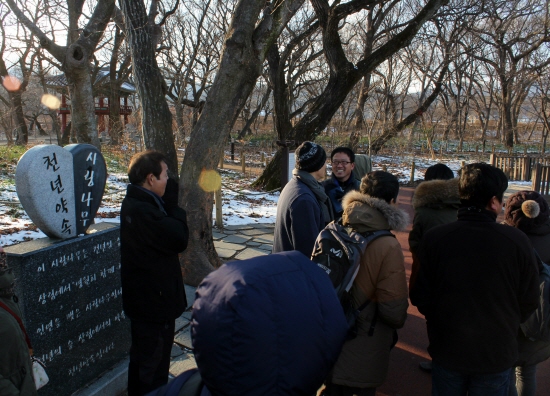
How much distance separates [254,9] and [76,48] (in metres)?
4.03

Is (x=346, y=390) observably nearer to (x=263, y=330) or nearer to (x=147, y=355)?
(x=147, y=355)

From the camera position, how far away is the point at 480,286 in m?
1.94

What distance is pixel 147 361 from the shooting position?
246cm

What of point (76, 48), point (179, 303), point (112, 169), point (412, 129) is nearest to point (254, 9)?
point (179, 303)

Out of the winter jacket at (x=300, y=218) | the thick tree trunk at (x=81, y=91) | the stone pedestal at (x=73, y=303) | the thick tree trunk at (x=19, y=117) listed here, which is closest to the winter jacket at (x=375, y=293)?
the winter jacket at (x=300, y=218)

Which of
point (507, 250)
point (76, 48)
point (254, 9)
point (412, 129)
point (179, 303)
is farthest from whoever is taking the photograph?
point (412, 129)

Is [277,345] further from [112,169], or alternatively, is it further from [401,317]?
[112,169]

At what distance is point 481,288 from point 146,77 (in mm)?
4233

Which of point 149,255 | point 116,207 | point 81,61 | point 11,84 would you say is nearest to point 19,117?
point 11,84

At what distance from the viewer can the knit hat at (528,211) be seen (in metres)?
2.39

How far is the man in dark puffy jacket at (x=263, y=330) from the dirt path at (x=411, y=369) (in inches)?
97.0

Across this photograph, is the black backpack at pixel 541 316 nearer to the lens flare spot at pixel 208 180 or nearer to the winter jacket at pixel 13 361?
the winter jacket at pixel 13 361

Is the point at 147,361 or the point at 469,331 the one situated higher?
the point at 469,331

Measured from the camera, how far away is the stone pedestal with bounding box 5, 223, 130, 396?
2385 millimetres
